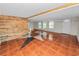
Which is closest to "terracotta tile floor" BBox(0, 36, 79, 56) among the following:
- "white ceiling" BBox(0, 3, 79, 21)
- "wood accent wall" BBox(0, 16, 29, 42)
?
"wood accent wall" BBox(0, 16, 29, 42)

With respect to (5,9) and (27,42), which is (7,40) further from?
(5,9)

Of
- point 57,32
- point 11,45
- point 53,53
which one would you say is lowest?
point 53,53

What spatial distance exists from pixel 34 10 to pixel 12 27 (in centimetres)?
50

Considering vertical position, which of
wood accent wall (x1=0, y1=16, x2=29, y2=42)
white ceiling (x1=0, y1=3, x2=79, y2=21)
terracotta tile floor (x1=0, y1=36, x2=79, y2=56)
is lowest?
terracotta tile floor (x1=0, y1=36, x2=79, y2=56)

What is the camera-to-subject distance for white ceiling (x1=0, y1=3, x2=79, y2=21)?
2457 millimetres

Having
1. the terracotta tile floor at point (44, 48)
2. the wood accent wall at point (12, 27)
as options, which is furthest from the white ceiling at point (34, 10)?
the terracotta tile floor at point (44, 48)

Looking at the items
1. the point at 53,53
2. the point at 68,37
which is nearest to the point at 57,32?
the point at 68,37

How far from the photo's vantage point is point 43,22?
259 cm

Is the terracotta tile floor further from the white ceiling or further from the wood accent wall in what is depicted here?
the white ceiling

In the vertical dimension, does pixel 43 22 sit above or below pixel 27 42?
above

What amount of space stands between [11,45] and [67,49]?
40.5 inches

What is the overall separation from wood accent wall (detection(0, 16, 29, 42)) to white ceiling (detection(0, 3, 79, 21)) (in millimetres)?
93

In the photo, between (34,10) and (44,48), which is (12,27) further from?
(44,48)

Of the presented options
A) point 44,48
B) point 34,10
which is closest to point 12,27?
point 34,10
